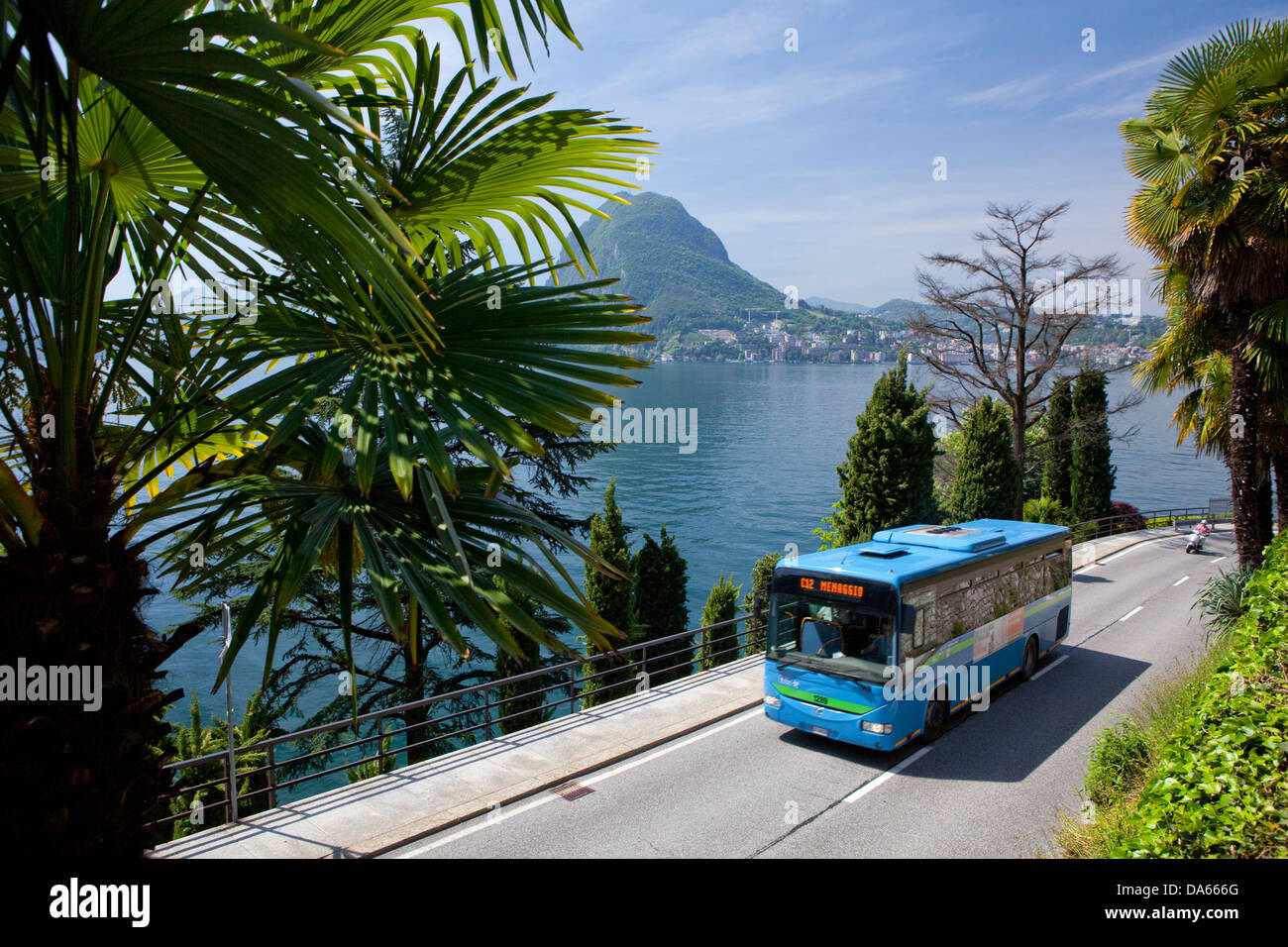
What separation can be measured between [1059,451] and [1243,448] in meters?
28.2

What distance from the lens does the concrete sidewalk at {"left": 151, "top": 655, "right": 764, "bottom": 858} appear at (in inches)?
362

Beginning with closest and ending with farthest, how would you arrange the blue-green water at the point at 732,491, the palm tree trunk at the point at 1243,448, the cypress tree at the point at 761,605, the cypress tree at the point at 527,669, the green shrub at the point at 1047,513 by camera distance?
the palm tree trunk at the point at 1243,448 → the cypress tree at the point at 761,605 → the cypress tree at the point at 527,669 → the blue-green water at the point at 732,491 → the green shrub at the point at 1047,513

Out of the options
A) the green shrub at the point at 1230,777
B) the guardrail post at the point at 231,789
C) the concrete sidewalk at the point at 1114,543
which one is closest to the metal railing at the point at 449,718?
the guardrail post at the point at 231,789

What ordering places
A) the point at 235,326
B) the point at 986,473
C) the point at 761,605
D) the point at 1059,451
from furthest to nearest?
the point at 1059,451 < the point at 986,473 < the point at 761,605 < the point at 235,326

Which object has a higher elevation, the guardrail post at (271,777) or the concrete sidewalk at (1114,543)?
the guardrail post at (271,777)

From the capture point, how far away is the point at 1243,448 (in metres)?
15.0

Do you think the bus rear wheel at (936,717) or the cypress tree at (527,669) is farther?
the cypress tree at (527,669)

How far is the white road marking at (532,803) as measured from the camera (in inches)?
372

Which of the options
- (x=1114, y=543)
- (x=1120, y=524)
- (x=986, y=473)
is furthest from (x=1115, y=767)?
(x=1120, y=524)

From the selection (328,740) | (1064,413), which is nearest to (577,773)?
(328,740)

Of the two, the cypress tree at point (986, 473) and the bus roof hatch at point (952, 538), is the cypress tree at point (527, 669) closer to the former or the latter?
the bus roof hatch at point (952, 538)

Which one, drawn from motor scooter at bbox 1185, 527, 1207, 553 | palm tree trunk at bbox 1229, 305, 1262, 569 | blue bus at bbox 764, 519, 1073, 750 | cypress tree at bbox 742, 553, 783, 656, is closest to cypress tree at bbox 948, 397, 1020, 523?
motor scooter at bbox 1185, 527, 1207, 553

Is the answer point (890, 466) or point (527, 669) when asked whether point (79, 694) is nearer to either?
point (527, 669)

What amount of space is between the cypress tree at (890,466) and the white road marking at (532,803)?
1285 cm
